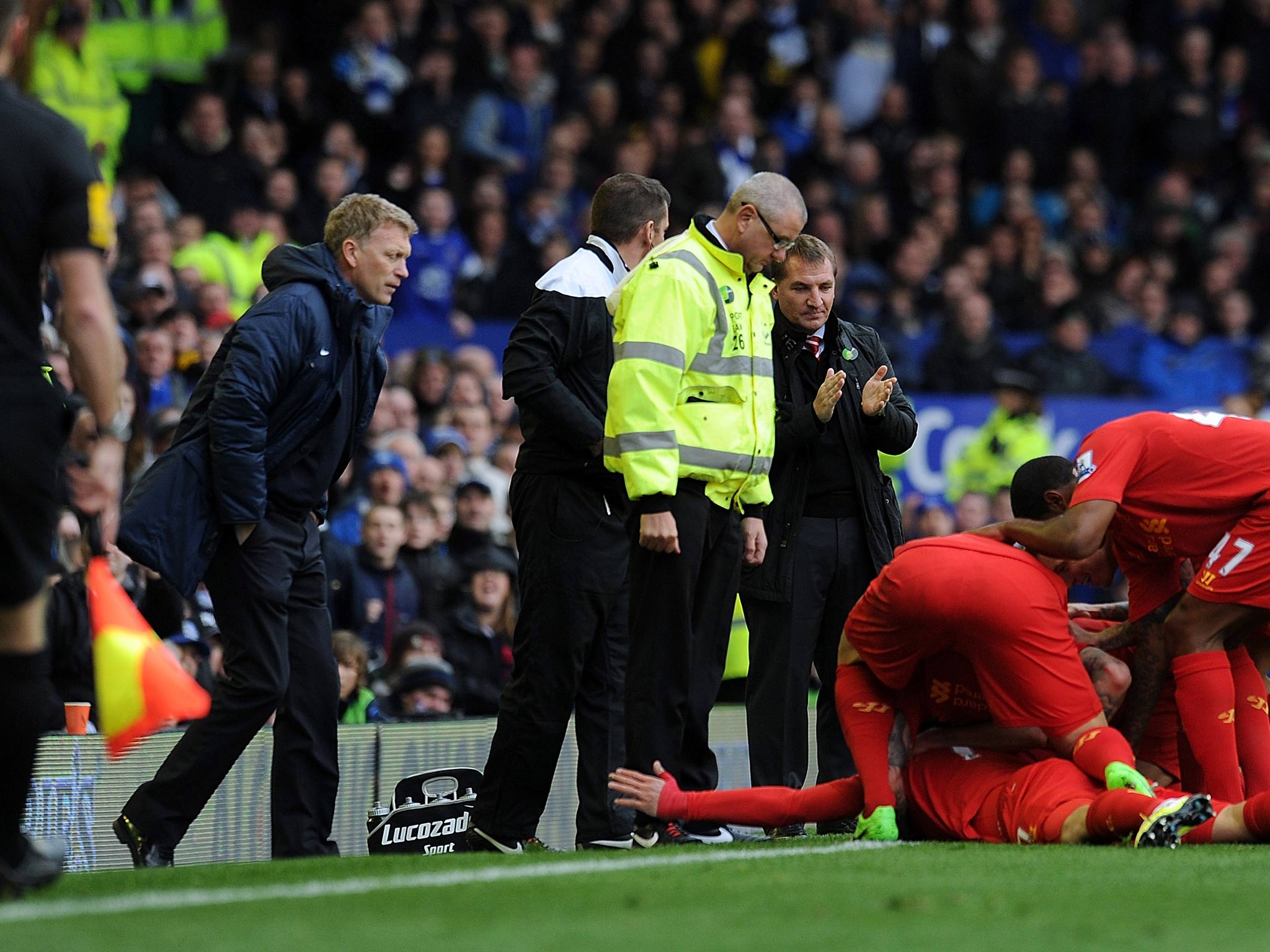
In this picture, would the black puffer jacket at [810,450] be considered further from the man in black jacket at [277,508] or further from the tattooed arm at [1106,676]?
the man in black jacket at [277,508]

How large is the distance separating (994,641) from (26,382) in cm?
315

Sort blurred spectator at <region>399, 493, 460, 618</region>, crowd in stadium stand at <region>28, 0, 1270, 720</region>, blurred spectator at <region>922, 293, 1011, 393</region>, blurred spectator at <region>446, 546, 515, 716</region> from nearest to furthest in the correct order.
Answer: blurred spectator at <region>446, 546, 515, 716</region>, blurred spectator at <region>399, 493, 460, 618</region>, crowd in stadium stand at <region>28, 0, 1270, 720</region>, blurred spectator at <region>922, 293, 1011, 393</region>

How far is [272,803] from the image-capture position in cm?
634

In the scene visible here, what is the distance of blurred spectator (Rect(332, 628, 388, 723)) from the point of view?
846 centimetres

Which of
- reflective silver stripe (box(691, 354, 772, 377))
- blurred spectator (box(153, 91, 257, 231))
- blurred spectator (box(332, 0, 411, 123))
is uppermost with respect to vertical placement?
blurred spectator (box(332, 0, 411, 123))

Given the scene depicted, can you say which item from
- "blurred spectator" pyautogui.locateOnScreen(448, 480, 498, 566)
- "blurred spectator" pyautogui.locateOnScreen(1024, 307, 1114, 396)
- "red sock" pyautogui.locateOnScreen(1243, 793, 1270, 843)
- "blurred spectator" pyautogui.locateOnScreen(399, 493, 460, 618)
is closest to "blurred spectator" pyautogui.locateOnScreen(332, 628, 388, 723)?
"blurred spectator" pyautogui.locateOnScreen(399, 493, 460, 618)

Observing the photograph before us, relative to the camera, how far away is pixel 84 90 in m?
12.1

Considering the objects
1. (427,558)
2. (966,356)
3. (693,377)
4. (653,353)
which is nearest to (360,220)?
(653,353)

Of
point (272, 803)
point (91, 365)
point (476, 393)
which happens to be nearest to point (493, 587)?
point (476, 393)

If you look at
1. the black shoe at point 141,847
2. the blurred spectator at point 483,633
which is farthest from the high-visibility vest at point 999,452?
the black shoe at point 141,847

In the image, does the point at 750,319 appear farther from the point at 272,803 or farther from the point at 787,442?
the point at 272,803

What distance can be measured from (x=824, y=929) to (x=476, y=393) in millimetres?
Answer: 7657

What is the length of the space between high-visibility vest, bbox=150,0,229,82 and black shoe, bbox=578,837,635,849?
9.05 meters

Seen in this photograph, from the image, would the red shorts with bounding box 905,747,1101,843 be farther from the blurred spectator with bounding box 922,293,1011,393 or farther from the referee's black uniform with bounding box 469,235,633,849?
the blurred spectator with bounding box 922,293,1011,393
